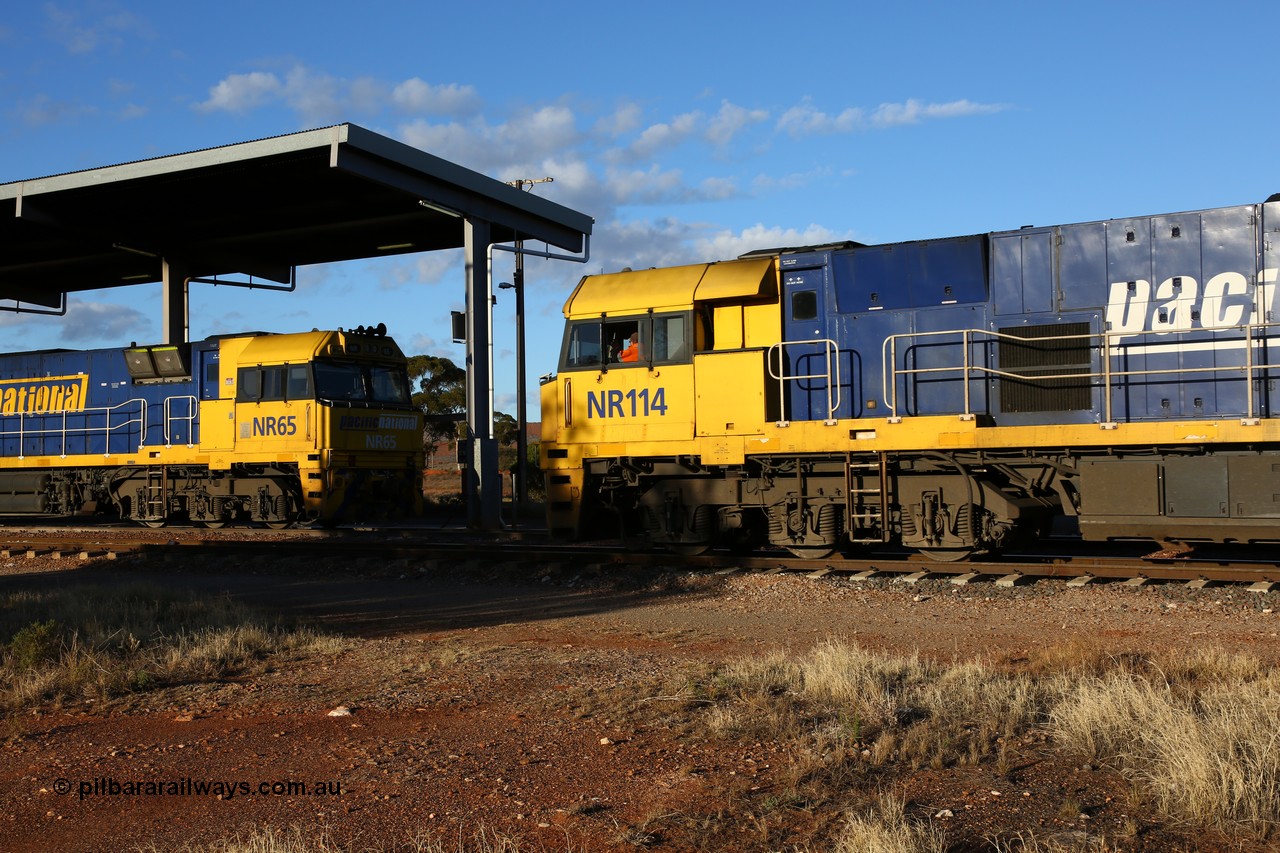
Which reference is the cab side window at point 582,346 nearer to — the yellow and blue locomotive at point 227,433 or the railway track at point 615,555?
the railway track at point 615,555

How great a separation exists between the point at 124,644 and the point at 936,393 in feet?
31.2

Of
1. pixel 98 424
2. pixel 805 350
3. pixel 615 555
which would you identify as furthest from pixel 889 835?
pixel 98 424

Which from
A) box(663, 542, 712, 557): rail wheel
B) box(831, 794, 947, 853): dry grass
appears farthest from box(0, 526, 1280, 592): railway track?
box(831, 794, 947, 853): dry grass

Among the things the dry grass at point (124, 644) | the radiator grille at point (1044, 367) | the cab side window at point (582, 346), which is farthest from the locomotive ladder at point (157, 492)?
the radiator grille at point (1044, 367)

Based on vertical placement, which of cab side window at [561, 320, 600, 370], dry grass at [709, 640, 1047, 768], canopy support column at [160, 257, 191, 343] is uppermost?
canopy support column at [160, 257, 191, 343]

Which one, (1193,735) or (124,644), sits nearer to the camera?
(1193,735)

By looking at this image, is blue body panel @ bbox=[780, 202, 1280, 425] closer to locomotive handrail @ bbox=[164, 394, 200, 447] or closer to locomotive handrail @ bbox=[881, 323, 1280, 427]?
locomotive handrail @ bbox=[881, 323, 1280, 427]

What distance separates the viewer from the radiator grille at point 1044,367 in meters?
12.7

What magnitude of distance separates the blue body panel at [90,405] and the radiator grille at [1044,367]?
16.7 metres

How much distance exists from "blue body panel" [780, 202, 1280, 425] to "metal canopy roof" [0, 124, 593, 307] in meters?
10.6

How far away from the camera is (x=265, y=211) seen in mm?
25375

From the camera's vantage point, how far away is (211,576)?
52.3ft

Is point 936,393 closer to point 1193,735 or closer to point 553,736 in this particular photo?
point 1193,735

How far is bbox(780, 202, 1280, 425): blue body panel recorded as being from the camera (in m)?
12.0
